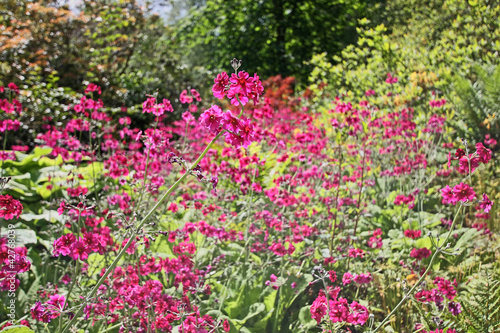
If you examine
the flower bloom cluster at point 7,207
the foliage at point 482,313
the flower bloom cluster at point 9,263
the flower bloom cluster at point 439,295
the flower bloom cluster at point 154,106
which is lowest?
the foliage at point 482,313

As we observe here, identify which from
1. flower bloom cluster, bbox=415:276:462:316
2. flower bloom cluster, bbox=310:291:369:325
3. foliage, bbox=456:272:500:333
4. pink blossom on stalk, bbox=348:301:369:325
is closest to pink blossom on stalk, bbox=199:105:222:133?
flower bloom cluster, bbox=310:291:369:325

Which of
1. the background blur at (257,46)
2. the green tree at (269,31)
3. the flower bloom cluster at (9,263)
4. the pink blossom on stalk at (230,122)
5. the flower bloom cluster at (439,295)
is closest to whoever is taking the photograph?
the pink blossom on stalk at (230,122)

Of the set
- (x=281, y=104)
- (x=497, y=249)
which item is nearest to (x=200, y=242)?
(x=497, y=249)

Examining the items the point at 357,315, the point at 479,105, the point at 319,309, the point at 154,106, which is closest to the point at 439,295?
the point at 357,315

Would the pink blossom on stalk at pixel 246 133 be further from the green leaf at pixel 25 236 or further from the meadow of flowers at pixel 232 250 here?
the green leaf at pixel 25 236

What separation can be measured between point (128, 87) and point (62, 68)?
4.42ft

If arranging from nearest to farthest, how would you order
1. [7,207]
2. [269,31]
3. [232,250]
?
[7,207]
[232,250]
[269,31]

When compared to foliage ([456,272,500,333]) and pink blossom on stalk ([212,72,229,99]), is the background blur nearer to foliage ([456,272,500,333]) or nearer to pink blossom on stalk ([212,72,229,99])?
pink blossom on stalk ([212,72,229,99])

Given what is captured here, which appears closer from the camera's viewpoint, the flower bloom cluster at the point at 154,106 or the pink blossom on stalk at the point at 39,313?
the pink blossom on stalk at the point at 39,313

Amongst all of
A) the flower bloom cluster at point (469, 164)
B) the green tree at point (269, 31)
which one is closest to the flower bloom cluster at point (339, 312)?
the flower bloom cluster at point (469, 164)

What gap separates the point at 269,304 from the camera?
89.8 inches

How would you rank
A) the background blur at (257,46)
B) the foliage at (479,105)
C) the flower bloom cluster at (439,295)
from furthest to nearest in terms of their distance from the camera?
the background blur at (257,46)
the foliage at (479,105)
the flower bloom cluster at (439,295)

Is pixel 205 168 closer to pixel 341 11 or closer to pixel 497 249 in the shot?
pixel 497 249

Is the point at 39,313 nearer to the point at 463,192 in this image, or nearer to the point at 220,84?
the point at 220,84
